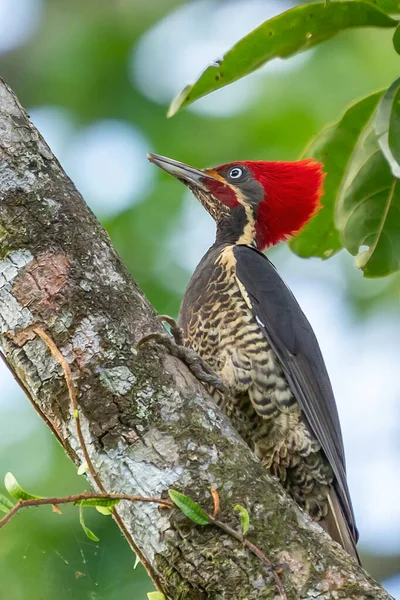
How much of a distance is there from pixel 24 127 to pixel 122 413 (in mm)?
796

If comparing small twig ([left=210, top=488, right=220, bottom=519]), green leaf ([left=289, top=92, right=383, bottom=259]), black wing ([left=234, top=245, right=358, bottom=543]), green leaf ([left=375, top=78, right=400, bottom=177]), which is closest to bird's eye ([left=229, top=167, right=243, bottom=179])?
black wing ([left=234, top=245, right=358, bottom=543])

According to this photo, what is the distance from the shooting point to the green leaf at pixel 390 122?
7.35 ft

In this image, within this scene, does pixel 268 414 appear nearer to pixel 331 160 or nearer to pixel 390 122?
pixel 331 160

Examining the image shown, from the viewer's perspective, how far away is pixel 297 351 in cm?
346

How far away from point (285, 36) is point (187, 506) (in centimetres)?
146

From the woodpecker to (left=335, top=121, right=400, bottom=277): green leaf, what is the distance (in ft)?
2.18

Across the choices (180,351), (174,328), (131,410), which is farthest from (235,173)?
(131,410)

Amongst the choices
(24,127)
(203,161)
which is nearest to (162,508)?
(24,127)

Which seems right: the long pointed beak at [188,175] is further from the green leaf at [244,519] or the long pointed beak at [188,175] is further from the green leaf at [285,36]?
the green leaf at [244,519]

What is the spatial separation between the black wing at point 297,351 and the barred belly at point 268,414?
0.04 m

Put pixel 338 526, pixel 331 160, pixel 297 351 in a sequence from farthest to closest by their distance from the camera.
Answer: pixel 297 351 → pixel 338 526 → pixel 331 160

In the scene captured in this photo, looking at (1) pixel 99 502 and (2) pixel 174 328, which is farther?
(2) pixel 174 328

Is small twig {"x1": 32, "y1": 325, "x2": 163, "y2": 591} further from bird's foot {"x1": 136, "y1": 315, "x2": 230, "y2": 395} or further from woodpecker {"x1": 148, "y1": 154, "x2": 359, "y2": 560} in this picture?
woodpecker {"x1": 148, "y1": 154, "x2": 359, "y2": 560}

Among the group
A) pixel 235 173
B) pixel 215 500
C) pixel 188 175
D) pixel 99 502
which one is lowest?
pixel 215 500
